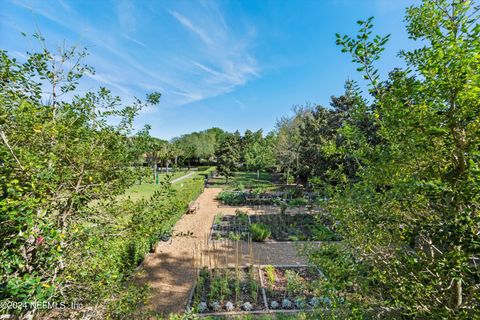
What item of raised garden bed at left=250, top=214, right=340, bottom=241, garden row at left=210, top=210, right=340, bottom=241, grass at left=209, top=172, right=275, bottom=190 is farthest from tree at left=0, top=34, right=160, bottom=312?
grass at left=209, top=172, right=275, bottom=190

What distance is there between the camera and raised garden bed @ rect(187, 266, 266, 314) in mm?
4938

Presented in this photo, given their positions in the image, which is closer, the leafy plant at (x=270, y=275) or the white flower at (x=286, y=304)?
the white flower at (x=286, y=304)

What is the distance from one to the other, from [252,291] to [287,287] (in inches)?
36.2

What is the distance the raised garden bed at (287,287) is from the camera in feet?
16.3

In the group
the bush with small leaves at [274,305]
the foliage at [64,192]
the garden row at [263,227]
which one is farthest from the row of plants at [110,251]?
the garden row at [263,227]

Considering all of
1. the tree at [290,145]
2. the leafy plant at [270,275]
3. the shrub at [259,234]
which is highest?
the tree at [290,145]

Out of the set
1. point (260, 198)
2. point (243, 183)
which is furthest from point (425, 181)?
point (243, 183)

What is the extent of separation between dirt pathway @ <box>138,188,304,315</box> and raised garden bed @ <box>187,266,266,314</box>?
32 cm

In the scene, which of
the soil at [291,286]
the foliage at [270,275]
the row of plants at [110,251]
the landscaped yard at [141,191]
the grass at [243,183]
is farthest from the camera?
the grass at [243,183]

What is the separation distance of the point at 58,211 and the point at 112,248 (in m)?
0.69

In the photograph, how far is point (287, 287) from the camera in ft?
18.1

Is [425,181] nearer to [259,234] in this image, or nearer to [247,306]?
[247,306]

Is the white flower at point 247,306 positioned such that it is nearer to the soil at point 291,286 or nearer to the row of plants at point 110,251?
the soil at point 291,286

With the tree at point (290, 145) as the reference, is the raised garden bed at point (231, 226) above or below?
below
